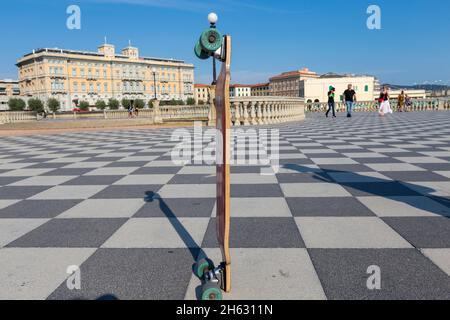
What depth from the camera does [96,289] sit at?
1.73 metres

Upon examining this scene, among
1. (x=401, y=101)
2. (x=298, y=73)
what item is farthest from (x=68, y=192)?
(x=298, y=73)

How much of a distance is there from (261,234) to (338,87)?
309ft

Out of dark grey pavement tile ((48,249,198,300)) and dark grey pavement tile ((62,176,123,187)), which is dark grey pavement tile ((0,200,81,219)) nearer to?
dark grey pavement tile ((62,176,123,187))

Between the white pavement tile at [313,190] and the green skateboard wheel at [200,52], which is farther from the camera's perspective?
the white pavement tile at [313,190]

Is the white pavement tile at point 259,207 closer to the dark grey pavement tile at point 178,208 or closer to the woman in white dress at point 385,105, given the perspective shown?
the dark grey pavement tile at point 178,208

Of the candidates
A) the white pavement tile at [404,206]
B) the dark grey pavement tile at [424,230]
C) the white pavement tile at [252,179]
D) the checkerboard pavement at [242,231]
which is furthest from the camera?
the white pavement tile at [252,179]

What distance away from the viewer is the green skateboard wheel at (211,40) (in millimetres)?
1531

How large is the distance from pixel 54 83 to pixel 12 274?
85.7m

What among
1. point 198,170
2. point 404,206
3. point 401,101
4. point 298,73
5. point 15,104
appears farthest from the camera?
point 298,73

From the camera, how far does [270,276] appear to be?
71.4 inches

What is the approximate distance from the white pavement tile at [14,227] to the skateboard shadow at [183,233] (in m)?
0.98

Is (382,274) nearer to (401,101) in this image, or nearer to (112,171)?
Answer: (112,171)

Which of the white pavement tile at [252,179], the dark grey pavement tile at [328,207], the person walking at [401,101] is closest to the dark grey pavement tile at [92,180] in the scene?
the white pavement tile at [252,179]

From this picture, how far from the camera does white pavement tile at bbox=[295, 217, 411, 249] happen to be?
219 cm
